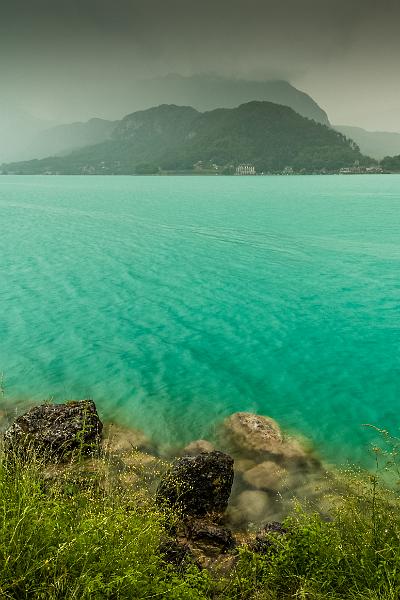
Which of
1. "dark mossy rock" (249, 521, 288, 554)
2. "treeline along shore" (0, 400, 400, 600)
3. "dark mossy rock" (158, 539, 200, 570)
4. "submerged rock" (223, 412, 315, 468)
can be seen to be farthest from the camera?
"submerged rock" (223, 412, 315, 468)

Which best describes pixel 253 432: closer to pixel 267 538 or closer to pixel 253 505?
pixel 253 505

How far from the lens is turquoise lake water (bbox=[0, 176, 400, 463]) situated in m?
20.7

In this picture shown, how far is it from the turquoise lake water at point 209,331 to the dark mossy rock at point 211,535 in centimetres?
595

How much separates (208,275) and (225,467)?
3127 cm

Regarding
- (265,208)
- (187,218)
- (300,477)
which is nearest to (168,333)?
(300,477)

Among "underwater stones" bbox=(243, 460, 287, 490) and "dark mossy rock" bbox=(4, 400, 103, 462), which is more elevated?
"dark mossy rock" bbox=(4, 400, 103, 462)

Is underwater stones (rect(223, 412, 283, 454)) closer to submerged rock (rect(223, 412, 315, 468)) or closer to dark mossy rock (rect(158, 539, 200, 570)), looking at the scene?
submerged rock (rect(223, 412, 315, 468))

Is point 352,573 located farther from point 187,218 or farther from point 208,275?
point 187,218

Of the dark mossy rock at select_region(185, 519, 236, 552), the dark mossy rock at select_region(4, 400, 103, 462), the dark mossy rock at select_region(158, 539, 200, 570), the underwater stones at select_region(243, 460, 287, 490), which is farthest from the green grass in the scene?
the dark mossy rock at select_region(4, 400, 103, 462)

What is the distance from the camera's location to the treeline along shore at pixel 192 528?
7.09m

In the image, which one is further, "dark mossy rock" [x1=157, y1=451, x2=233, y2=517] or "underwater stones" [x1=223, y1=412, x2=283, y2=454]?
"underwater stones" [x1=223, y1=412, x2=283, y2=454]

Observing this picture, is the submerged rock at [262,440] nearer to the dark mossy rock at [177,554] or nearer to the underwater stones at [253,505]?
the underwater stones at [253,505]

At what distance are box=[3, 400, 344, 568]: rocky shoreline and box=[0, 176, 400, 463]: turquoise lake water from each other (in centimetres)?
160

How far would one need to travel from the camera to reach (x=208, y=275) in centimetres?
4397
